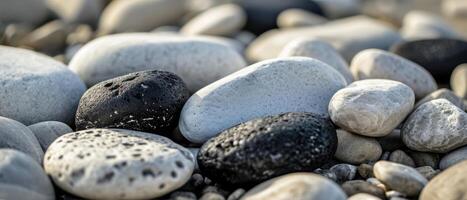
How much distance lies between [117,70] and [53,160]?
5.14 feet

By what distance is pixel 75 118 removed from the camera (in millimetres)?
3730

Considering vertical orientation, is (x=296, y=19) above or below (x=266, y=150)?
below

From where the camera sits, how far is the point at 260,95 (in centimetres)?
373

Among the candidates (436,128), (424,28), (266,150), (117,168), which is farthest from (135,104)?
(424,28)

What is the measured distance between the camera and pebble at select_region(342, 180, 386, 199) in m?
3.02

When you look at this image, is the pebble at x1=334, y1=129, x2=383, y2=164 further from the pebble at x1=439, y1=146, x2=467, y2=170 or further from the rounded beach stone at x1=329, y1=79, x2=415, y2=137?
the pebble at x1=439, y1=146, x2=467, y2=170

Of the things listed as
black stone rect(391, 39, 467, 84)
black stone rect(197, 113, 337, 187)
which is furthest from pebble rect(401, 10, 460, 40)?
black stone rect(197, 113, 337, 187)

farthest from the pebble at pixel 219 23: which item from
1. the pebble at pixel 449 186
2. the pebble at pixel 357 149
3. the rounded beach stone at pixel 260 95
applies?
the pebble at pixel 449 186

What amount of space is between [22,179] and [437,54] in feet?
11.1

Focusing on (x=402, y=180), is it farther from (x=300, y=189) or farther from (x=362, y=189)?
(x=300, y=189)

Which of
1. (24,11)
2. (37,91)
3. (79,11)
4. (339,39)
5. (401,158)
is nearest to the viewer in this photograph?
(401,158)

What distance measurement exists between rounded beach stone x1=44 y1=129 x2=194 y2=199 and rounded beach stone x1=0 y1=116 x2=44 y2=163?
17 centimetres

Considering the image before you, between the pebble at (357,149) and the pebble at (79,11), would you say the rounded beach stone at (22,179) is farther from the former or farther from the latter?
the pebble at (79,11)

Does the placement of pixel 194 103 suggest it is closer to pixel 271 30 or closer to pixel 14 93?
pixel 14 93
